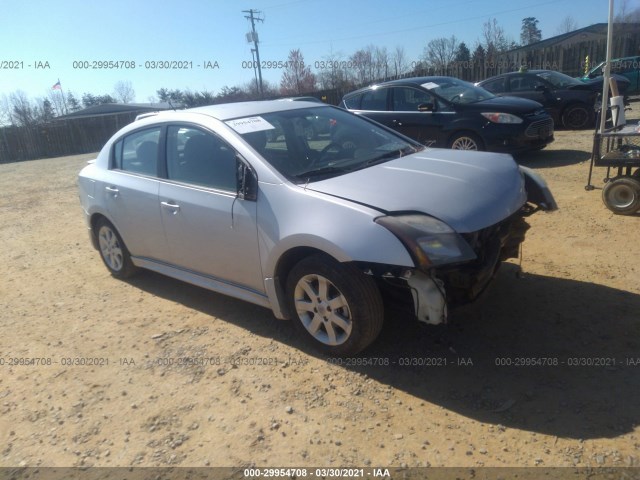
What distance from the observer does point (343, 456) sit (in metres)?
2.62

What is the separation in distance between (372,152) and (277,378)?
1.97 meters

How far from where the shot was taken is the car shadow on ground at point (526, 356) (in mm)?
2768

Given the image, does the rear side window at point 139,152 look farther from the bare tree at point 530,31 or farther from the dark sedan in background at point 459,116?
the bare tree at point 530,31

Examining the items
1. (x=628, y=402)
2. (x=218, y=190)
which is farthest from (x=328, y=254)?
(x=628, y=402)

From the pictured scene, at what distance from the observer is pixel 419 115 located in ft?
30.8

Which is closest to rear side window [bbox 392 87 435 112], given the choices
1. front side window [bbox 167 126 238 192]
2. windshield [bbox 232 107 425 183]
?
windshield [bbox 232 107 425 183]

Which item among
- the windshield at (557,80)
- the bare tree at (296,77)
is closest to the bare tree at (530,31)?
the bare tree at (296,77)

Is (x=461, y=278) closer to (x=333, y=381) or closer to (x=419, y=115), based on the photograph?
(x=333, y=381)

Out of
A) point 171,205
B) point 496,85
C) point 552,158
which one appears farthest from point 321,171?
point 496,85

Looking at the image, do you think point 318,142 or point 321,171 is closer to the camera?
point 321,171

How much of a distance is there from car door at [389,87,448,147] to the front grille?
1377mm

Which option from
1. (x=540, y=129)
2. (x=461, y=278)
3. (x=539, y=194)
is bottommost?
(x=461, y=278)

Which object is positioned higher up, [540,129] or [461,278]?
[540,129]

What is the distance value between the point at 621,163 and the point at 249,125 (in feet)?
14.0
